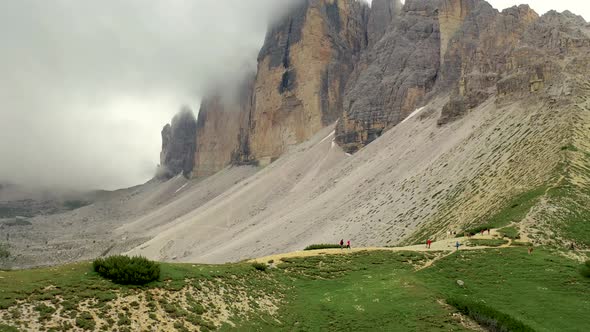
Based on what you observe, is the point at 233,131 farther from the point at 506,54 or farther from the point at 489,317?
the point at 489,317

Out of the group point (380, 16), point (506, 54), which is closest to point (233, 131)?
point (380, 16)

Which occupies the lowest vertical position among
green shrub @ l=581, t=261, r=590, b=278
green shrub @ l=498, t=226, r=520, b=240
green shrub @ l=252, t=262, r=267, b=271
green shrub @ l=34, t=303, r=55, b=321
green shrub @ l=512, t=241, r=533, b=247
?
green shrub @ l=34, t=303, r=55, b=321

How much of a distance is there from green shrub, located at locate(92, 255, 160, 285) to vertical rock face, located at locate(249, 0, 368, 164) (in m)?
118

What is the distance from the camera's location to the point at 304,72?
146 m

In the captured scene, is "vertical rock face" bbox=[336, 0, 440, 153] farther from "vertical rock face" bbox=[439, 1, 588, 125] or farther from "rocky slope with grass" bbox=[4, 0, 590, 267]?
"vertical rock face" bbox=[439, 1, 588, 125]

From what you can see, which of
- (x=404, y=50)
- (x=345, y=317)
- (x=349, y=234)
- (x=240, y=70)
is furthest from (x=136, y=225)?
(x=345, y=317)

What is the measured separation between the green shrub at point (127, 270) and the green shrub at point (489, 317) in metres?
13.0

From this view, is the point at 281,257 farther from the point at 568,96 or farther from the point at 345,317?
the point at 568,96

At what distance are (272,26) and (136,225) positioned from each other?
78.2 m

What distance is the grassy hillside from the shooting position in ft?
56.3

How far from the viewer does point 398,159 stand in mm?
79938

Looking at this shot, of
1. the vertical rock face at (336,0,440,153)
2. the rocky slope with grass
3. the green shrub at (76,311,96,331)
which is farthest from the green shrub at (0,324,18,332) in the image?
the vertical rock face at (336,0,440,153)

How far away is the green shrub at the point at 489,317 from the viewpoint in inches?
762

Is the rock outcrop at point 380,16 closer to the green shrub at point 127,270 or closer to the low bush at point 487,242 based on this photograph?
the low bush at point 487,242
